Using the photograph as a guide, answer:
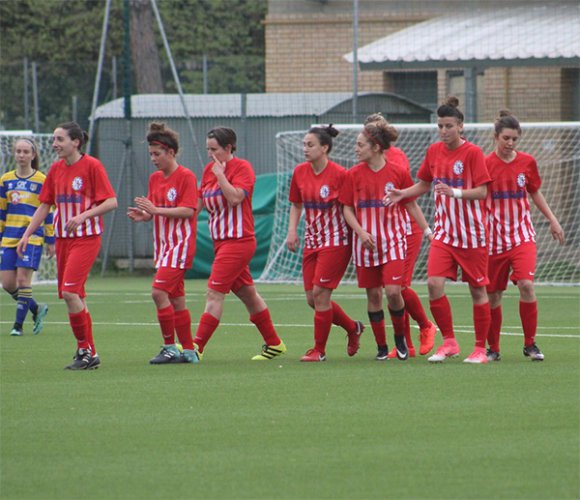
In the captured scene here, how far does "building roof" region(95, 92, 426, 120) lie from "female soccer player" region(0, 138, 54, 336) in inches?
455

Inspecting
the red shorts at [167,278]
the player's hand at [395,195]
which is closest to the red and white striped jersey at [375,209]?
the player's hand at [395,195]

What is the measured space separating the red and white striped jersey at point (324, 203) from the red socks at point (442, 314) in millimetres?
952

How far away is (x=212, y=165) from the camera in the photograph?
11.6 metres

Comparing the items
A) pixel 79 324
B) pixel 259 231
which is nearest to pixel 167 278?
pixel 79 324

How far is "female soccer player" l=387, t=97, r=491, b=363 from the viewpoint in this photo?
11133 mm

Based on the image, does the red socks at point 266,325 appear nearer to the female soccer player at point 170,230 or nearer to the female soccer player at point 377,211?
the female soccer player at point 170,230

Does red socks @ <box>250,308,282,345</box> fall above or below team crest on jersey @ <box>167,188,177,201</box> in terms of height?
below

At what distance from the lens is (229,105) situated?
27344 millimetres

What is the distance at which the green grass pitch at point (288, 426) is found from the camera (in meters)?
6.76

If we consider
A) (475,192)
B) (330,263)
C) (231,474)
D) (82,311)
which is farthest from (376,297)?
(231,474)

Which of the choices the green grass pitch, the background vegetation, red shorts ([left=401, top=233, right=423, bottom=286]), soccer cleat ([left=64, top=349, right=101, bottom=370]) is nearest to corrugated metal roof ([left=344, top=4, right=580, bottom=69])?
the background vegetation

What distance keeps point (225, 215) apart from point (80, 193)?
1245 mm

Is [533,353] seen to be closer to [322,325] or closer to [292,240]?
[322,325]

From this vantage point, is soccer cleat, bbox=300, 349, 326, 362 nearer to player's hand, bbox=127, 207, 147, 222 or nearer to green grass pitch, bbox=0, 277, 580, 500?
green grass pitch, bbox=0, 277, 580, 500
